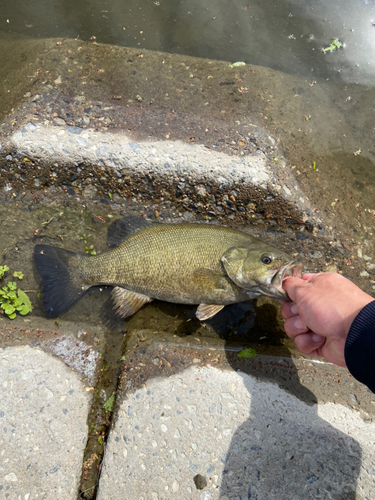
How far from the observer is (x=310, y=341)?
2.80 m

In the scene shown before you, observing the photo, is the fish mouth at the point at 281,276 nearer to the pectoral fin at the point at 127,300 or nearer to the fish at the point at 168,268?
the fish at the point at 168,268

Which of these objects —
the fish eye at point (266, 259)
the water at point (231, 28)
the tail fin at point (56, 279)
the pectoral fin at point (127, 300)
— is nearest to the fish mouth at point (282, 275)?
the fish eye at point (266, 259)

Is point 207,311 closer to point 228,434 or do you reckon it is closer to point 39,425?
point 228,434

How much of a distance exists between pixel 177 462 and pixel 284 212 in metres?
2.82

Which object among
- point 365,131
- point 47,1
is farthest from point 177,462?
point 47,1

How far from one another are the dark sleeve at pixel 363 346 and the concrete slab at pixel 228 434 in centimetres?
118

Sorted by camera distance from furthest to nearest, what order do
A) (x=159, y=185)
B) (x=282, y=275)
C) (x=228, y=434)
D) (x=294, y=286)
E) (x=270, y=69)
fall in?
(x=270, y=69) → (x=159, y=185) → (x=282, y=275) → (x=228, y=434) → (x=294, y=286)

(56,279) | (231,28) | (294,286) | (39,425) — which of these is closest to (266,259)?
(294,286)

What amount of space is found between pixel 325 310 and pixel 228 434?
58.2 inches

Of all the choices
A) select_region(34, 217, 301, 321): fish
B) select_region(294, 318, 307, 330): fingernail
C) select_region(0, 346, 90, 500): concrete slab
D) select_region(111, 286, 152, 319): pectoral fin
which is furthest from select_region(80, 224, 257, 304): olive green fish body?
select_region(0, 346, 90, 500): concrete slab

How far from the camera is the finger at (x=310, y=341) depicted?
2.77 meters

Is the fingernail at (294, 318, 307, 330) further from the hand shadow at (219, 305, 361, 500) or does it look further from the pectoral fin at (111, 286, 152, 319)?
the pectoral fin at (111, 286, 152, 319)

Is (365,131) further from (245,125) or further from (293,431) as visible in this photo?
(293,431)

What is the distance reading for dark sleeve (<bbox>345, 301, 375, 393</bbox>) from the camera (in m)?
1.99
